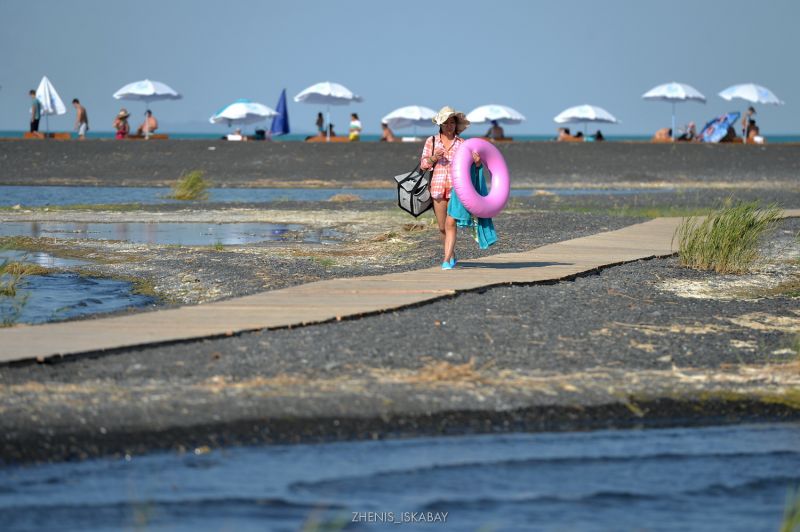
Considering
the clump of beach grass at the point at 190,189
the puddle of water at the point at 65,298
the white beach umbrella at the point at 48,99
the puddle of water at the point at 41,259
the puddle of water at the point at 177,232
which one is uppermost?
the white beach umbrella at the point at 48,99

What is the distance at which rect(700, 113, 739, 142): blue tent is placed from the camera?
44312mm

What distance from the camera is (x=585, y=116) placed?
53.4 metres

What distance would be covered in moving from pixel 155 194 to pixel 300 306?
75.7ft

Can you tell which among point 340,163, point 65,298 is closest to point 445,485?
point 65,298

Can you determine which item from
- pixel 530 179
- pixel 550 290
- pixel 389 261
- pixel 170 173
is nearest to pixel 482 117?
pixel 530 179

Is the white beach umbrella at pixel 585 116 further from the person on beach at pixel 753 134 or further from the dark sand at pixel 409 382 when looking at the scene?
the dark sand at pixel 409 382

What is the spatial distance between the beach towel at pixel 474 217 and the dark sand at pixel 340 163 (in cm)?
2483

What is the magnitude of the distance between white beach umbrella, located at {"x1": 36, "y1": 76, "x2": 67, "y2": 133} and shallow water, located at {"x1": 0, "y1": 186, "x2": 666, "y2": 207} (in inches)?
323

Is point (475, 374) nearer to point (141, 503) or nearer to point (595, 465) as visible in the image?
point (595, 465)

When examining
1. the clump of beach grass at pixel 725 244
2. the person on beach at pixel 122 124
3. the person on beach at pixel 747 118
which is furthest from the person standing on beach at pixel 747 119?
the clump of beach grass at pixel 725 244

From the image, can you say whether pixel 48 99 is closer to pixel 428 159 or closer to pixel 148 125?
pixel 148 125

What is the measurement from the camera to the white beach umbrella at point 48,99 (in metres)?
42.4

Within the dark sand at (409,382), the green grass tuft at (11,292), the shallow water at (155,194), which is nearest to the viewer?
the dark sand at (409,382)

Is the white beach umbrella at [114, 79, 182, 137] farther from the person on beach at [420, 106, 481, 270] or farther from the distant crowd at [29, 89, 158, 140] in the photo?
the person on beach at [420, 106, 481, 270]
